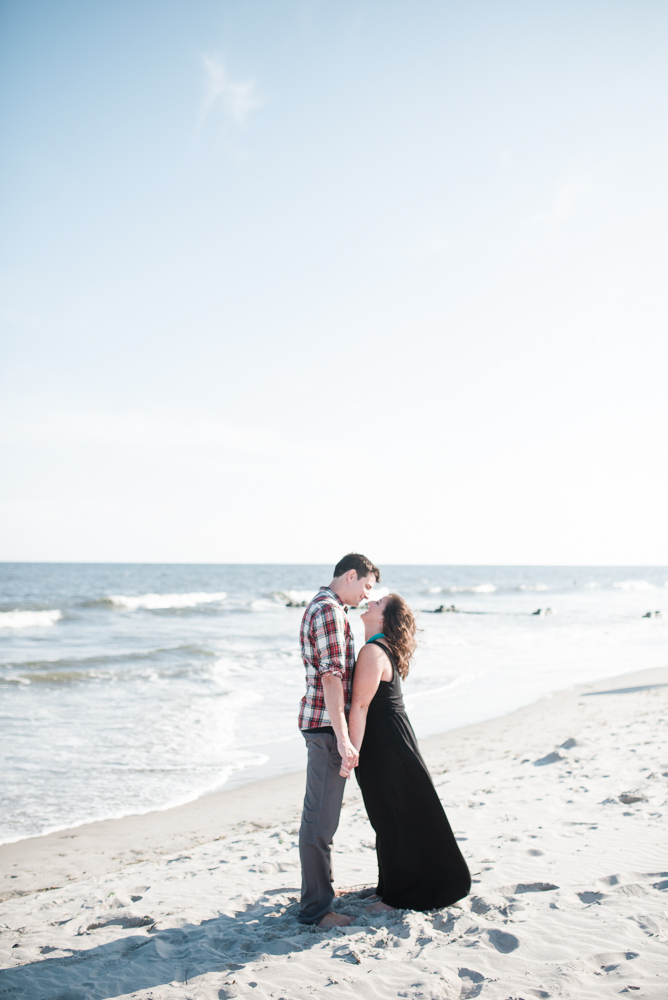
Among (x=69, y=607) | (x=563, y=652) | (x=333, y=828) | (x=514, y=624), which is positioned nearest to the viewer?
(x=333, y=828)

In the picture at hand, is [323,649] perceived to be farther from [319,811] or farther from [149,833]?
[149,833]

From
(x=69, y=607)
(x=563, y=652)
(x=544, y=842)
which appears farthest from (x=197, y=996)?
(x=69, y=607)

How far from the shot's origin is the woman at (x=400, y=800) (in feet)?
13.1

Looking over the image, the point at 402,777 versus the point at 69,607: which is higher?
the point at 402,777

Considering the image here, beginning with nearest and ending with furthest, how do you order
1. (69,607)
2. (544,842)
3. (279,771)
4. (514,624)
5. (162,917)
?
(162,917), (544,842), (279,771), (514,624), (69,607)

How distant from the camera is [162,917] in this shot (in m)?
4.30

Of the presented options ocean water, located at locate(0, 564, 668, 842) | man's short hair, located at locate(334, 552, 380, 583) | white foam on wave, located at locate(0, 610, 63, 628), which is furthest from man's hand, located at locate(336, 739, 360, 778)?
white foam on wave, located at locate(0, 610, 63, 628)

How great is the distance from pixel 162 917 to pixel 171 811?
3.02m

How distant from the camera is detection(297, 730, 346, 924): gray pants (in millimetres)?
3885

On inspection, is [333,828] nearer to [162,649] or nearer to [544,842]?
[544,842]

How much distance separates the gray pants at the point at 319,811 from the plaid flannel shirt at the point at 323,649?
0.15 meters

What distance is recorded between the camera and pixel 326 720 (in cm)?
388

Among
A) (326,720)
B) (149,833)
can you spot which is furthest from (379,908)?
(149,833)

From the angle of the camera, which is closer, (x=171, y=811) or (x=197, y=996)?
(x=197, y=996)
